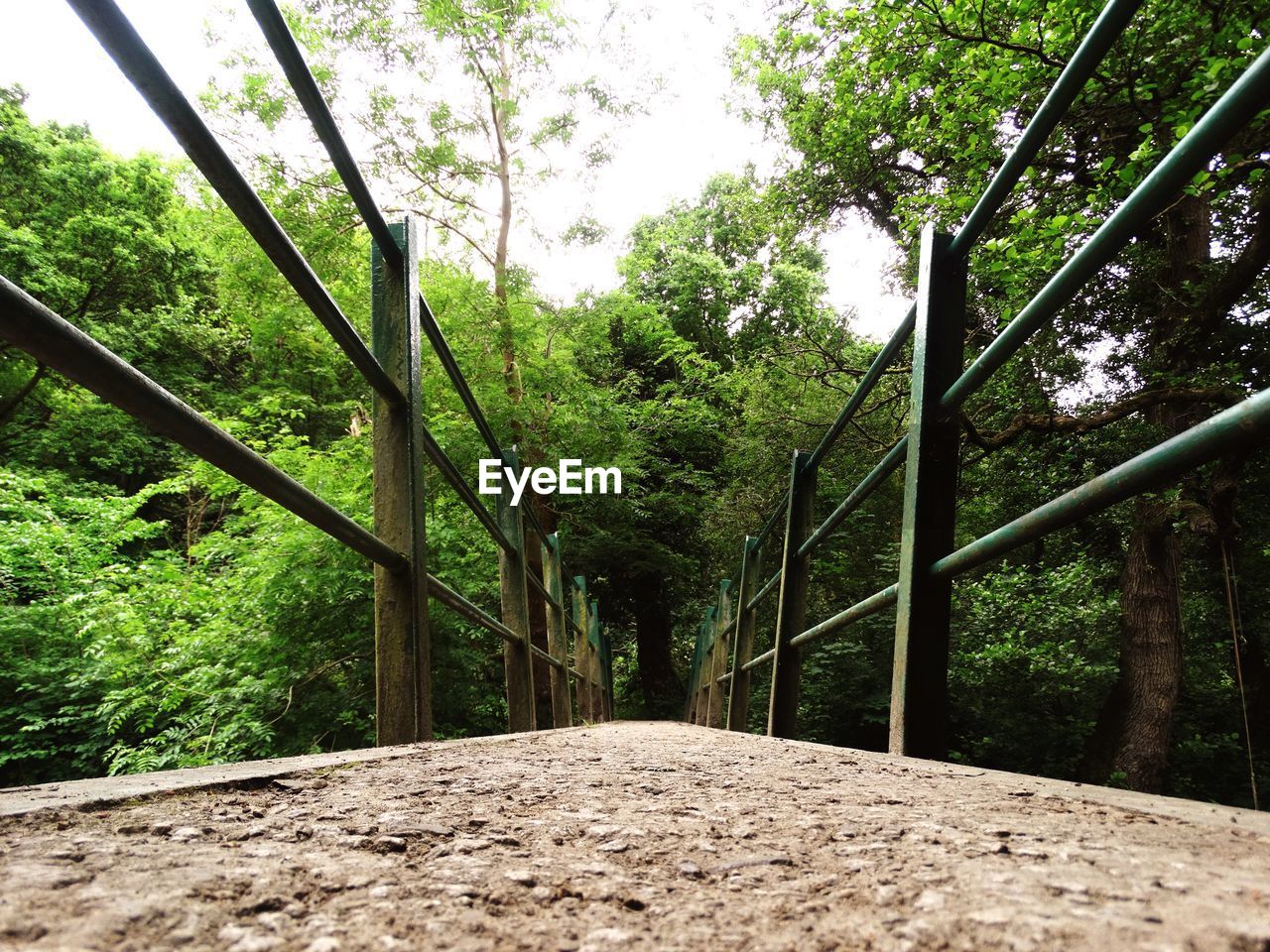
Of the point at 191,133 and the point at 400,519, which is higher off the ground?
the point at 191,133

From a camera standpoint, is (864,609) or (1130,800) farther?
(864,609)

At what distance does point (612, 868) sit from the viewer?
2.24 feet

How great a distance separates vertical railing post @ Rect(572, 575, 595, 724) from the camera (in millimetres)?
6969

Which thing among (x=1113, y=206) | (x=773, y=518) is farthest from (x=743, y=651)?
(x=1113, y=206)

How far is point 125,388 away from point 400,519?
976 mm

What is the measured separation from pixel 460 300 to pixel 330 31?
4.95m

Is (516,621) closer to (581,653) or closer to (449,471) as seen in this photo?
(449,471)

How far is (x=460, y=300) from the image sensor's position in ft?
28.5

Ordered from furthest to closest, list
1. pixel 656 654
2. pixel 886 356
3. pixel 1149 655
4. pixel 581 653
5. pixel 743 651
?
1. pixel 656 654
2. pixel 581 653
3. pixel 1149 655
4. pixel 743 651
5. pixel 886 356

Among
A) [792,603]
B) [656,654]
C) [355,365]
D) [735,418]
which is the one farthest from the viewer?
[656,654]

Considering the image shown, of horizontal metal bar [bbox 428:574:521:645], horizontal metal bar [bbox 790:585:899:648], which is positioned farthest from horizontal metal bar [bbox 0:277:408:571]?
horizontal metal bar [bbox 790:585:899:648]

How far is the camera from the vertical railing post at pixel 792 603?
2.95 metres

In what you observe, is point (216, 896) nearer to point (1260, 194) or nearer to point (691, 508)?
point (1260, 194)

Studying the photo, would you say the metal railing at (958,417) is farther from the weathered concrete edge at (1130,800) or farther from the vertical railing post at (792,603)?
the vertical railing post at (792,603)
